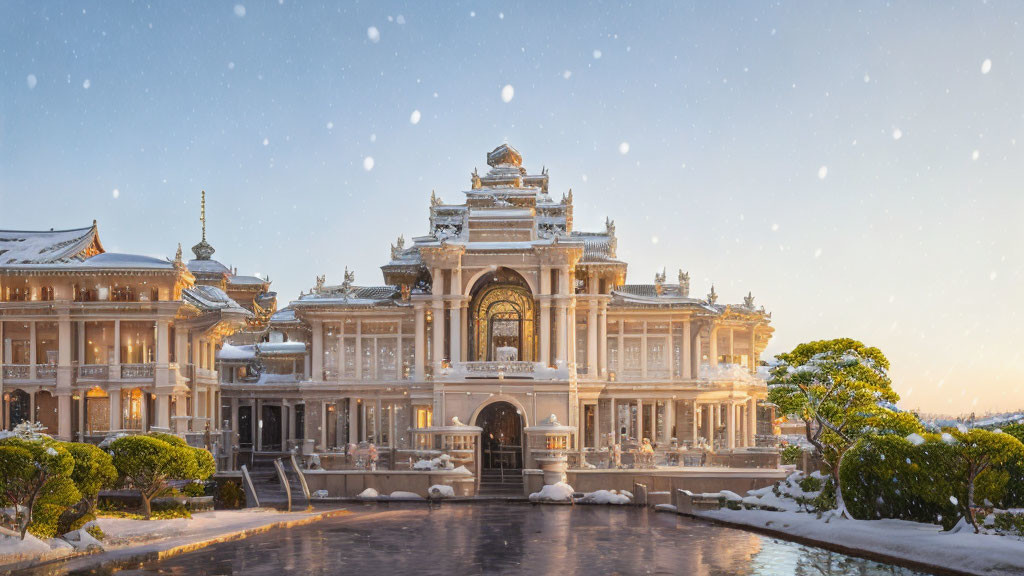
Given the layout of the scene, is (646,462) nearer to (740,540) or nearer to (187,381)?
(740,540)

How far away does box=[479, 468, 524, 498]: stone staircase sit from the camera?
4191cm

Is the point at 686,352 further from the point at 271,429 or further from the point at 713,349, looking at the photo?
the point at 271,429

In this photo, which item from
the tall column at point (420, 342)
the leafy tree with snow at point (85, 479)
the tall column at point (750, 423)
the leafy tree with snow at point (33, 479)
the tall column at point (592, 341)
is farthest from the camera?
the tall column at point (750, 423)

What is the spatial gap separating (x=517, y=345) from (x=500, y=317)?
1641 millimetres

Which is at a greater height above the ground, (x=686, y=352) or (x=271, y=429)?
(x=686, y=352)

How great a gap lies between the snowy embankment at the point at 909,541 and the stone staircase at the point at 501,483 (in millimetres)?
13471

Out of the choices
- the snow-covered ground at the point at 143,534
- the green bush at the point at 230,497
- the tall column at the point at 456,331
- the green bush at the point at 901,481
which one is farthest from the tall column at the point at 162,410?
the green bush at the point at 901,481

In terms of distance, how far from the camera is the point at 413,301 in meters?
50.2

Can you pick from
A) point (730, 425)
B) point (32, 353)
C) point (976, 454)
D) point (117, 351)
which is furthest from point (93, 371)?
point (976, 454)

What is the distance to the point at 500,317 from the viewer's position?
52.0 metres

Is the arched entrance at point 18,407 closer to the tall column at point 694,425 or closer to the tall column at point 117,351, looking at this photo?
the tall column at point 117,351

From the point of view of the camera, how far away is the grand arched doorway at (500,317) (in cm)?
5156

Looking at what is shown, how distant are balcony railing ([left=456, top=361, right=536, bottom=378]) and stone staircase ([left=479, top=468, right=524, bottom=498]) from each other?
14.2ft

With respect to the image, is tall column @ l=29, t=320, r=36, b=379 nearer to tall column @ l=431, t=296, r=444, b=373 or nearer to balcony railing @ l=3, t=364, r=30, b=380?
balcony railing @ l=3, t=364, r=30, b=380
